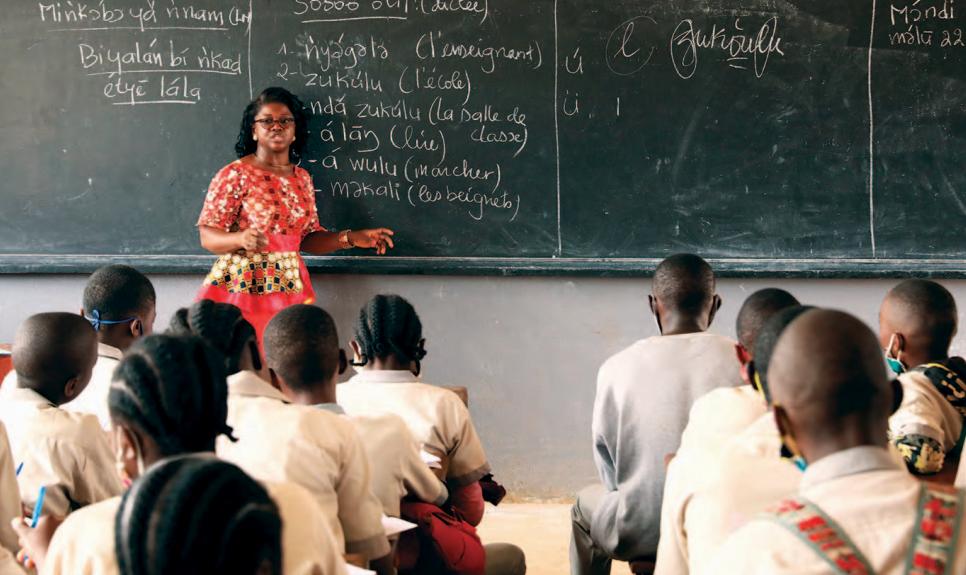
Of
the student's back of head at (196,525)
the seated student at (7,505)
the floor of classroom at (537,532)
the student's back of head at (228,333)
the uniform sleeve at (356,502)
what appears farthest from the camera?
the floor of classroom at (537,532)

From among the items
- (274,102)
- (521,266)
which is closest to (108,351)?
(274,102)

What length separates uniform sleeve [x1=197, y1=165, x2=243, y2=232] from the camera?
432 cm

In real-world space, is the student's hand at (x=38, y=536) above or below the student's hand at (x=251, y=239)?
below

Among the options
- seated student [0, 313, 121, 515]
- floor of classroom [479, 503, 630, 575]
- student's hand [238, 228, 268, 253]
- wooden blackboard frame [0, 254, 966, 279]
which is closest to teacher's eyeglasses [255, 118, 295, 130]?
student's hand [238, 228, 268, 253]

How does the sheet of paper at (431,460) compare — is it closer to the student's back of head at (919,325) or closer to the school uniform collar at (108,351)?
the school uniform collar at (108,351)

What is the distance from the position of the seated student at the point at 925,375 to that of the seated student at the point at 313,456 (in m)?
1.13

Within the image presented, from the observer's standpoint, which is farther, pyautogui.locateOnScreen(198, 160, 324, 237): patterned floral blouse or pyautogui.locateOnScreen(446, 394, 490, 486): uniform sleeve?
pyautogui.locateOnScreen(198, 160, 324, 237): patterned floral blouse

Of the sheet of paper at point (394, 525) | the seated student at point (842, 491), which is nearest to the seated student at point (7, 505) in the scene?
the sheet of paper at point (394, 525)

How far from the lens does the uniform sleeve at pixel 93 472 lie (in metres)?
2.13

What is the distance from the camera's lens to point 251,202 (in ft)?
14.2

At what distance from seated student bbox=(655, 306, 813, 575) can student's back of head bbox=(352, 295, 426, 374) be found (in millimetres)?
1095

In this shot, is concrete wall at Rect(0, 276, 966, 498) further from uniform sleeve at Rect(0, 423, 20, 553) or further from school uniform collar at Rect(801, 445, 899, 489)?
school uniform collar at Rect(801, 445, 899, 489)

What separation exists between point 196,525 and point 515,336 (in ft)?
11.7

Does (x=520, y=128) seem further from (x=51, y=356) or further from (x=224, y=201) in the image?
(x=51, y=356)
